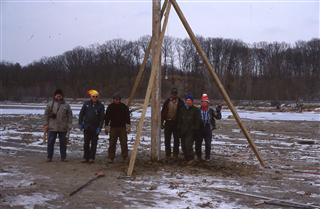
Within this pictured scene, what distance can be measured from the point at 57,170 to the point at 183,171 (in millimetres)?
2789

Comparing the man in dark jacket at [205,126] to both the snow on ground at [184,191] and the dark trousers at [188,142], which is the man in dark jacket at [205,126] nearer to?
the dark trousers at [188,142]

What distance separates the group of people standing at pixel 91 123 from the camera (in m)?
11.4

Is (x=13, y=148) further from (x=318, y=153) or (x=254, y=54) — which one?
(x=254, y=54)

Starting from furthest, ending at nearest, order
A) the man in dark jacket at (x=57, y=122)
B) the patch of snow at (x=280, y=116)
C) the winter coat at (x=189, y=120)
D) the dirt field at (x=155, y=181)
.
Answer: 1. the patch of snow at (x=280, y=116)
2. the man in dark jacket at (x=57, y=122)
3. the winter coat at (x=189, y=120)
4. the dirt field at (x=155, y=181)

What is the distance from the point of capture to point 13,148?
14.3 metres

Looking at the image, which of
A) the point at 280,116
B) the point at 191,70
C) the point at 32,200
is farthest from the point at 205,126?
the point at 191,70

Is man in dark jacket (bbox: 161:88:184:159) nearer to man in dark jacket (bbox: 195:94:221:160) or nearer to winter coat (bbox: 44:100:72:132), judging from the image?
man in dark jacket (bbox: 195:94:221:160)

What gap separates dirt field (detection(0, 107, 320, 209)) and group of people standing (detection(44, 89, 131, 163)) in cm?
41

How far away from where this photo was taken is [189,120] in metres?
11.2

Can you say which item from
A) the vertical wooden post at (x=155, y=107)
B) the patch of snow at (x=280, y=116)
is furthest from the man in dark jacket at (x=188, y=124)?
the patch of snow at (x=280, y=116)

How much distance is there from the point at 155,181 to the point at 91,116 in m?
3.10

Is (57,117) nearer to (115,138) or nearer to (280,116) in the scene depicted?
(115,138)

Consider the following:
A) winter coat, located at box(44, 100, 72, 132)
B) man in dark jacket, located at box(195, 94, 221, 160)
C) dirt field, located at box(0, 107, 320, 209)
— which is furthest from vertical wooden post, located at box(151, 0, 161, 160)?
winter coat, located at box(44, 100, 72, 132)

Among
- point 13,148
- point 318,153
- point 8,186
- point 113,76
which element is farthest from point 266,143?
point 113,76
